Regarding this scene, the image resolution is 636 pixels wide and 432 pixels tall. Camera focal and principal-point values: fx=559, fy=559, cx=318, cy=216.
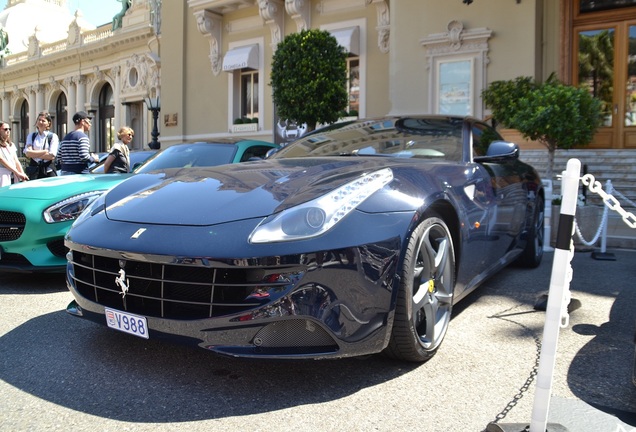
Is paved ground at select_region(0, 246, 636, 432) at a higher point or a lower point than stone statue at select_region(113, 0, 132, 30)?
lower

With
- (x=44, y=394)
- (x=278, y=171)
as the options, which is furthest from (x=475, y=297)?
(x=44, y=394)

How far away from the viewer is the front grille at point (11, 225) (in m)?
4.32

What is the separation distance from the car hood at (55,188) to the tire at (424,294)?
312 cm

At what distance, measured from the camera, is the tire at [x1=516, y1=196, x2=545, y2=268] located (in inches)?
199

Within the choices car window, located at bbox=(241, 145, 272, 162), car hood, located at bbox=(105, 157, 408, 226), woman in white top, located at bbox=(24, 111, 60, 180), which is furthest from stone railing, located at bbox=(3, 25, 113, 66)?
car hood, located at bbox=(105, 157, 408, 226)

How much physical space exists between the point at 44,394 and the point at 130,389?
0.36m

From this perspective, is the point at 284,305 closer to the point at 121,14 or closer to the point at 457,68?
the point at 457,68

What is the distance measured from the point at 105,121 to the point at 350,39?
64.2 feet

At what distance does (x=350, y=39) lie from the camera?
589 inches

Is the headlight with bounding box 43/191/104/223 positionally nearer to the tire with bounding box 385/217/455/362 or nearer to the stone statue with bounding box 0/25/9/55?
the tire with bounding box 385/217/455/362

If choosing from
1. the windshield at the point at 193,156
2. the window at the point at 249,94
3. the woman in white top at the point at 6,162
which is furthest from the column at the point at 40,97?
the windshield at the point at 193,156

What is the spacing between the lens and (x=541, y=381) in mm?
1891

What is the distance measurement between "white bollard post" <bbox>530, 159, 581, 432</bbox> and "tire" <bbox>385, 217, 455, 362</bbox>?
2.32 feet

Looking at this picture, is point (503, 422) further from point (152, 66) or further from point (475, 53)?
point (152, 66)
